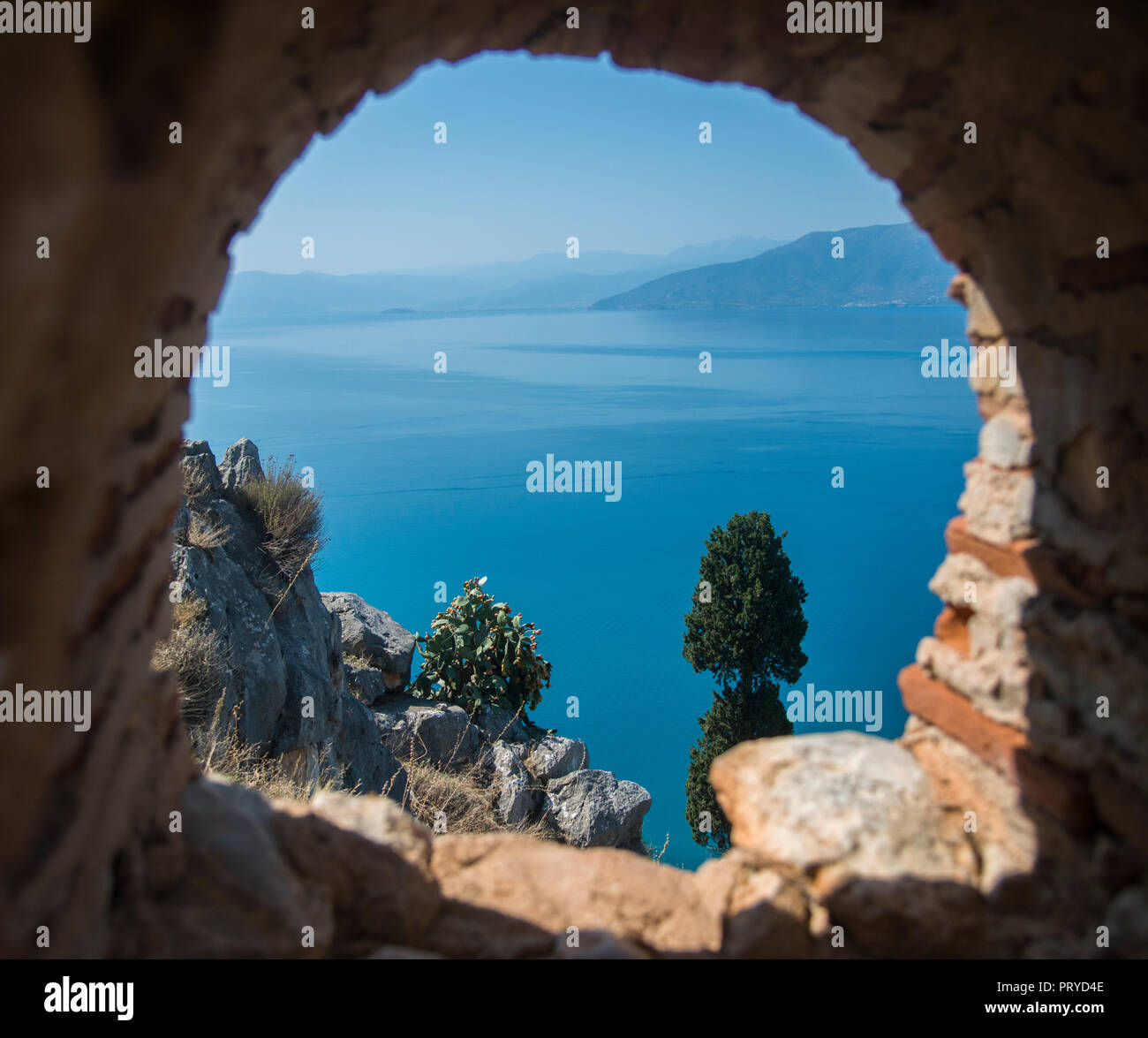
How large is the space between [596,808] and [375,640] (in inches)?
160

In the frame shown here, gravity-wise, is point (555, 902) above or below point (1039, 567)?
below

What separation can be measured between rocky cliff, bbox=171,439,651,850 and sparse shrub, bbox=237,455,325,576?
0.06m

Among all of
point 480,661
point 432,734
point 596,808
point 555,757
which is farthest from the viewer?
point 480,661

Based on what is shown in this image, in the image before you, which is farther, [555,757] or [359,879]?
[555,757]

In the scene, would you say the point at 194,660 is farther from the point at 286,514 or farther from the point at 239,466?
the point at 239,466

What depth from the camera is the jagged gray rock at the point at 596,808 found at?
838 cm

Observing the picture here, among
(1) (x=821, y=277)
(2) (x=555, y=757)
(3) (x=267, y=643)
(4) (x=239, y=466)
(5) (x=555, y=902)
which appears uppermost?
(1) (x=821, y=277)

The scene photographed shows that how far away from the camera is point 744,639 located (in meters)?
11.9

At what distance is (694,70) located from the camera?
2.01 m

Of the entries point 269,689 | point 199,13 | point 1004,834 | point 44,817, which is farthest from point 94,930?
point 269,689

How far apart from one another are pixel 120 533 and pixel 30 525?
34 centimetres

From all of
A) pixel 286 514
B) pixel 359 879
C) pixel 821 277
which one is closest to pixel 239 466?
pixel 286 514

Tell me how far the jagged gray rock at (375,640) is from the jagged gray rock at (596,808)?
9.67 ft
